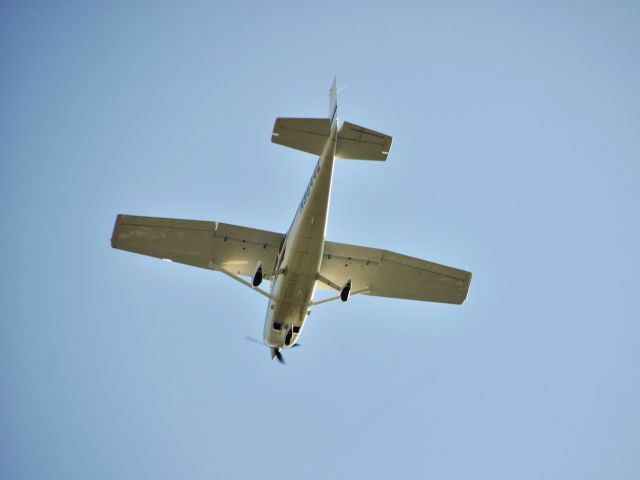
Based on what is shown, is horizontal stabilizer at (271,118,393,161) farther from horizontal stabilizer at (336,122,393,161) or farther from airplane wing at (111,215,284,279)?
airplane wing at (111,215,284,279)

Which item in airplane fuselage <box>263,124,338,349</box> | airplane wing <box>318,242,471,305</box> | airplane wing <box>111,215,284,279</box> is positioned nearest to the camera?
airplane fuselage <box>263,124,338,349</box>

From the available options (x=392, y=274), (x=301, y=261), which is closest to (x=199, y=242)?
(x=301, y=261)

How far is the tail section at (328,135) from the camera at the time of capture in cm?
2089

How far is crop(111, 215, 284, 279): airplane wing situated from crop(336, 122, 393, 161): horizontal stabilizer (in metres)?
3.63

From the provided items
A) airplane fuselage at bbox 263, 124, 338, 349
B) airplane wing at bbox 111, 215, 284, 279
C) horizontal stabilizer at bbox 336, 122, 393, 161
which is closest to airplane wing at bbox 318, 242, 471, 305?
airplane fuselage at bbox 263, 124, 338, 349

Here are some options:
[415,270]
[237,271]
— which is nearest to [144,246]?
[237,271]

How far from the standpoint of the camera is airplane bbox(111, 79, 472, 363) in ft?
67.1

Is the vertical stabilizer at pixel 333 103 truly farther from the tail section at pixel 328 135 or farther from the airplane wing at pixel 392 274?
the airplane wing at pixel 392 274

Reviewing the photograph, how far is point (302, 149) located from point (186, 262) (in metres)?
5.37

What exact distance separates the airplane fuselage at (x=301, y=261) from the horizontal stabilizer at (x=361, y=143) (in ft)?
2.04

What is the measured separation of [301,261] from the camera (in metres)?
20.7

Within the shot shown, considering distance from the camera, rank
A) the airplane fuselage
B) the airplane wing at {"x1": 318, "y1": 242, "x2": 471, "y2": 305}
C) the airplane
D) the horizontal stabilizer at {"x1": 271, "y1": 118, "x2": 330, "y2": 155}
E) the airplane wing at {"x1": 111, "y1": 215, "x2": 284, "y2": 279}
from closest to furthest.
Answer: the airplane fuselage
the airplane
the horizontal stabilizer at {"x1": 271, "y1": 118, "x2": 330, "y2": 155}
the airplane wing at {"x1": 111, "y1": 215, "x2": 284, "y2": 279}
the airplane wing at {"x1": 318, "y1": 242, "x2": 471, "y2": 305}

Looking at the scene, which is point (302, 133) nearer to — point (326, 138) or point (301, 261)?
point (326, 138)

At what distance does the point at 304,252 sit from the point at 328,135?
3591 millimetres
